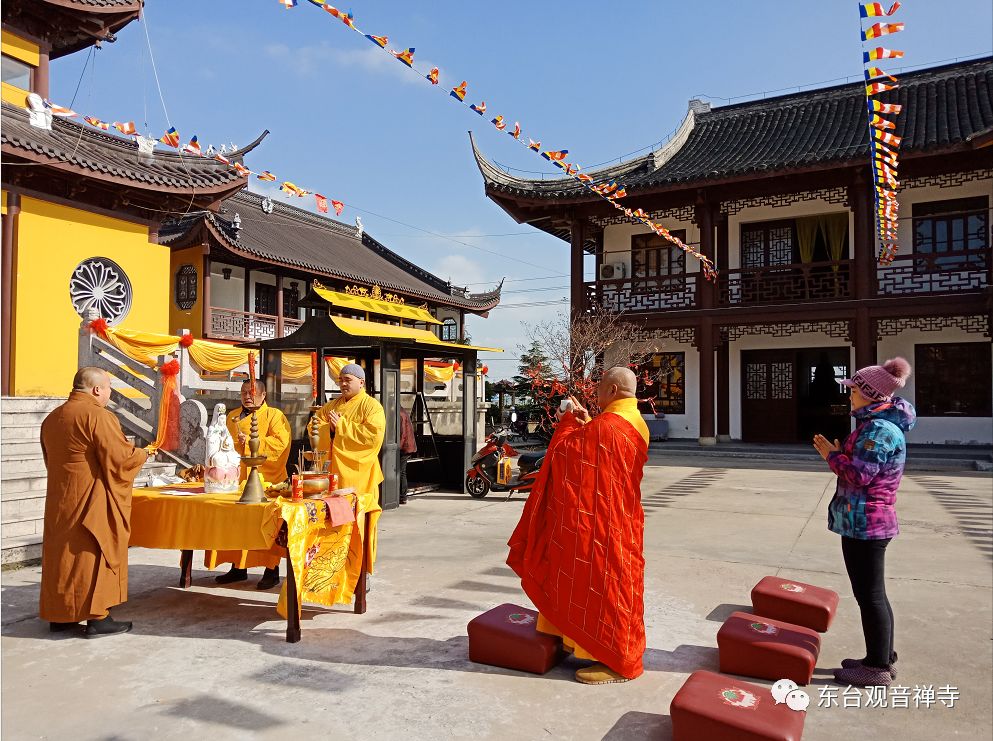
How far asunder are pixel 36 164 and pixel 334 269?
1074cm

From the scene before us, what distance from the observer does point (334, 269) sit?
21234 mm

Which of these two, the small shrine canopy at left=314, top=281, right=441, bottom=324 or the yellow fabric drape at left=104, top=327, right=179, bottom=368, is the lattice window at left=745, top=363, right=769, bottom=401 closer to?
the small shrine canopy at left=314, top=281, right=441, bottom=324

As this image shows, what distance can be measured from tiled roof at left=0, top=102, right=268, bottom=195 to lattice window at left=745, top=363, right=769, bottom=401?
472 inches

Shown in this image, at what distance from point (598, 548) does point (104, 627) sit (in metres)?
2.88

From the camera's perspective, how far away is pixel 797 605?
3840mm

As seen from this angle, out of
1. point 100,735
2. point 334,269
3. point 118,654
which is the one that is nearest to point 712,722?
point 100,735

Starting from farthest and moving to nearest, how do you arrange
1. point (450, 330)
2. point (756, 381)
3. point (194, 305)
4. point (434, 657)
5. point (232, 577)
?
point (450, 330), point (194, 305), point (756, 381), point (232, 577), point (434, 657)

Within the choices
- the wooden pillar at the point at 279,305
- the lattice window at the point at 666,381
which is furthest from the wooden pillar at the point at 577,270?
the wooden pillar at the point at 279,305

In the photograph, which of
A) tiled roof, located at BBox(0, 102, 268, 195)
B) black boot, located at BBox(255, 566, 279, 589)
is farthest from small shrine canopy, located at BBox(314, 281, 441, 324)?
black boot, located at BBox(255, 566, 279, 589)

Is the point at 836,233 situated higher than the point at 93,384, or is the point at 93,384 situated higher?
the point at 836,233

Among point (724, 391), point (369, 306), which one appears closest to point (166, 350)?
point (369, 306)

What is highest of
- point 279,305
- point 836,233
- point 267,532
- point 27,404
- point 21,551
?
point 836,233

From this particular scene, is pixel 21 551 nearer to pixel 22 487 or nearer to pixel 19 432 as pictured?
pixel 22 487

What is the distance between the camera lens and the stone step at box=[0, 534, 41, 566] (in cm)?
524
